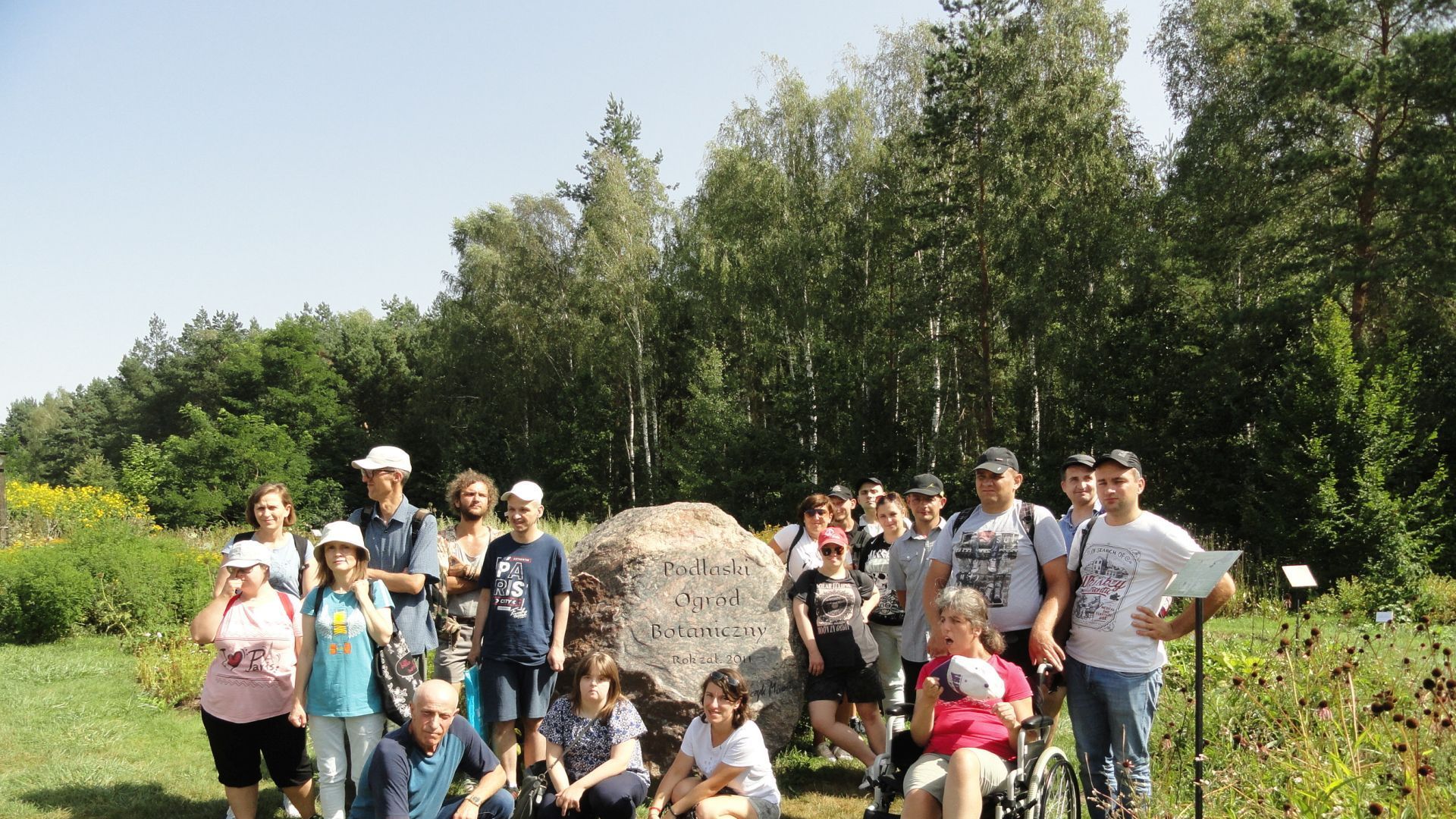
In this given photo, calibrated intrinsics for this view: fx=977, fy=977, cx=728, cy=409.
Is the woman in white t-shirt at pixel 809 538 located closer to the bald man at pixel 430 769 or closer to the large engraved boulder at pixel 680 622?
the large engraved boulder at pixel 680 622

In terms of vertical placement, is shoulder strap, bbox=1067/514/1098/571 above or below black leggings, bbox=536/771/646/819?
above

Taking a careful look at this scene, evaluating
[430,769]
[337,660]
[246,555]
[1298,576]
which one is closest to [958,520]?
[1298,576]

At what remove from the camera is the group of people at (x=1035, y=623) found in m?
3.63

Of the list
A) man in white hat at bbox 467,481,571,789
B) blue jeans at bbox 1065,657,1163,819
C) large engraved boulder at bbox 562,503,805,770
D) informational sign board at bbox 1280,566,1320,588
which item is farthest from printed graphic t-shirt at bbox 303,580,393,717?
informational sign board at bbox 1280,566,1320,588

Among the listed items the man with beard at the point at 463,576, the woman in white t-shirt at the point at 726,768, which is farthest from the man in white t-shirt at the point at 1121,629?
the man with beard at the point at 463,576

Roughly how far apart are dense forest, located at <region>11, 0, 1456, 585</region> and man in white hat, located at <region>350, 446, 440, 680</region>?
12341 mm

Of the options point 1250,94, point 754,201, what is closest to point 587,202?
point 754,201

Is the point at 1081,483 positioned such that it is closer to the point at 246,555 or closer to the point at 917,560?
the point at 917,560

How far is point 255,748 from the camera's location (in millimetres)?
4238

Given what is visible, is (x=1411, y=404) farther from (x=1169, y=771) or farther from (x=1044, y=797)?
(x=1044, y=797)

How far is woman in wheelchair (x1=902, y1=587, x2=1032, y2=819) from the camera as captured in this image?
3.48 m

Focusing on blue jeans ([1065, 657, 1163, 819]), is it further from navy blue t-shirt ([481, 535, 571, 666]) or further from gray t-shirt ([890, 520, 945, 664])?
navy blue t-shirt ([481, 535, 571, 666])

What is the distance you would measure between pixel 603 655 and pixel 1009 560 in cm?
181

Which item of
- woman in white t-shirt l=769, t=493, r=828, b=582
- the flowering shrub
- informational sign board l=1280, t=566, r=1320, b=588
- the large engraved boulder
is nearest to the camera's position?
informational sign board l=1280, t=566, r=1320, b=588
